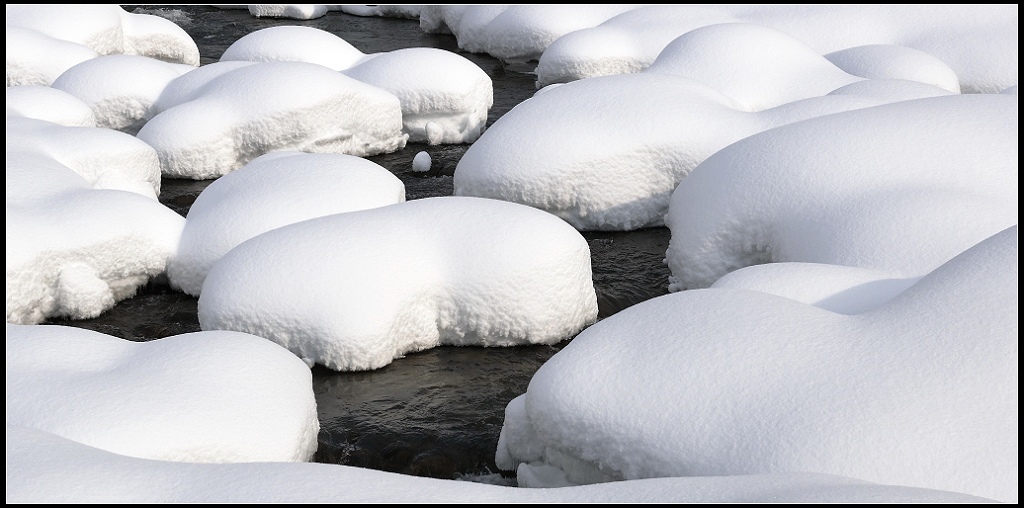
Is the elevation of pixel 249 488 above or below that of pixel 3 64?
below

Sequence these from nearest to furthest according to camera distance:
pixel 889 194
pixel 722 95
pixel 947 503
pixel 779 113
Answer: pixel 947 503, pixel 889 194, pixel 779 113, pixel 722 95

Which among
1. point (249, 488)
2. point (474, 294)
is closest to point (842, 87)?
point (474, 294)

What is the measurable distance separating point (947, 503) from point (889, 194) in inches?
90.8

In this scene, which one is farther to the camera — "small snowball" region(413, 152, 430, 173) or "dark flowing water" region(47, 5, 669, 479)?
"small snowball" region(413, 152, 430, 173)

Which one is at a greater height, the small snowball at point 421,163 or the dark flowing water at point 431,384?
the small snowball at point 421,163

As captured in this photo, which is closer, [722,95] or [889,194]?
[889,194]

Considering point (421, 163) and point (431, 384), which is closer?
point (431, 384)

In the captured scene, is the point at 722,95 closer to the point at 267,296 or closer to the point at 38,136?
the point at 267,296

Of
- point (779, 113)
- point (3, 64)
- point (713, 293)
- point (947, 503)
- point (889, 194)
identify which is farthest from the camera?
point (3, 64)

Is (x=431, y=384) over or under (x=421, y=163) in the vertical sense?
under

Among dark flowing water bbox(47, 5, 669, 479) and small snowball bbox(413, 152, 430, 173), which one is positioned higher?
small snowball bbox(413, 152, 430, 173)

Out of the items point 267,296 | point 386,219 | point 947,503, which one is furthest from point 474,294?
point 947,503

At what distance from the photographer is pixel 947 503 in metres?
1.71

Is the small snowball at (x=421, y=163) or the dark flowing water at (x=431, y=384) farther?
the small snowball at (x=421, y=163)
